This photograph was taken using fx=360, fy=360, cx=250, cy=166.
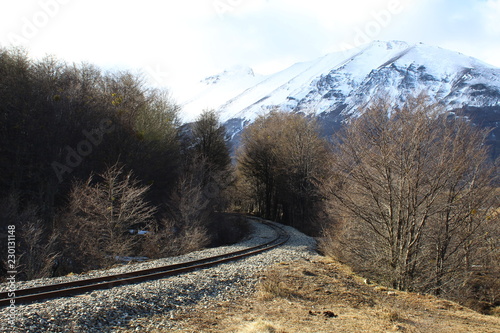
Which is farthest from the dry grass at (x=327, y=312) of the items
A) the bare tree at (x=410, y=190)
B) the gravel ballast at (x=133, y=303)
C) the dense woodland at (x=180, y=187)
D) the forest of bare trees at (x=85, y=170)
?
the forest of bare trees at (x=85, y=170)

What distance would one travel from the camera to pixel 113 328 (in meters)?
6.77

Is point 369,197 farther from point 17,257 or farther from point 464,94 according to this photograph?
point 464,94

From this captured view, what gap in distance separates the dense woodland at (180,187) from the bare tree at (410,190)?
0.18 ft

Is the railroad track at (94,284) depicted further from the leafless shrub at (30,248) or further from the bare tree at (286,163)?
the bare tree at (286,163)

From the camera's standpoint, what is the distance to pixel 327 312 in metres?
8.78

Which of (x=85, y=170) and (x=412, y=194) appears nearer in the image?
(x=412, y=194)

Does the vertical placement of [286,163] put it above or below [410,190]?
above

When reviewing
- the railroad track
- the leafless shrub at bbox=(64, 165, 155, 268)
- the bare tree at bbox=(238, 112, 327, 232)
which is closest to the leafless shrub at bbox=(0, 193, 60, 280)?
the leafless shrub at bbox=(64, 165, 155, 268)

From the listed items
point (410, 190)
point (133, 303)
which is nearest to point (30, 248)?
point (133, 303)

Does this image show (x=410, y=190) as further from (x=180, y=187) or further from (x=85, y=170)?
(x=85, y=170)

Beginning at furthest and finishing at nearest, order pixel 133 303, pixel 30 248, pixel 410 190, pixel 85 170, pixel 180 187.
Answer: pixel 180 187, pixel 85 170, pixel 30 248, pixel 410 190, pixel 133 303

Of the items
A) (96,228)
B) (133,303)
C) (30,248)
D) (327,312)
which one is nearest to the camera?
(133,303)

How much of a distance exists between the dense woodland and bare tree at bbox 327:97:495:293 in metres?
0.05

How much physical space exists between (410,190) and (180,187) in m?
17.3
